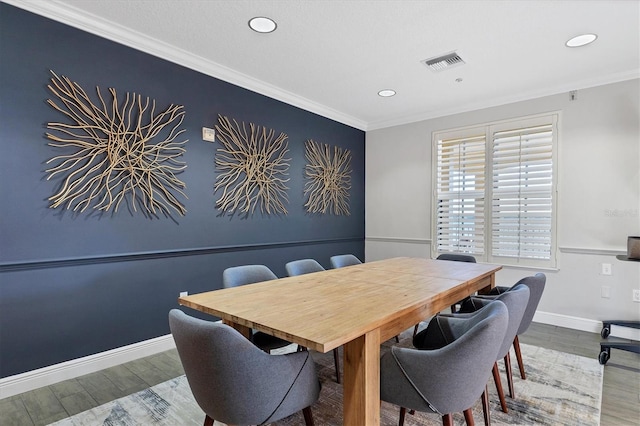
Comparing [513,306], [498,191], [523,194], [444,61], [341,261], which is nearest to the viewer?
[513,306]

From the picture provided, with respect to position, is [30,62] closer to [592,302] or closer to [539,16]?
[539,16]

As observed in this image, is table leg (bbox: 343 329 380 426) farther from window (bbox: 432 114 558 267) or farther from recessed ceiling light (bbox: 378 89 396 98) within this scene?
window (bbox: 432 114 558 267)

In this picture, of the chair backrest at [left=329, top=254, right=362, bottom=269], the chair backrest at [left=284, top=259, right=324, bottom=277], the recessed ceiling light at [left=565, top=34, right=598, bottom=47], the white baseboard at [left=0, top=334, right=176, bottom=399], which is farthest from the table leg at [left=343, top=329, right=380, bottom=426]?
the recessed ceiling light at [left=565, top=34, right=598, bottom=47]

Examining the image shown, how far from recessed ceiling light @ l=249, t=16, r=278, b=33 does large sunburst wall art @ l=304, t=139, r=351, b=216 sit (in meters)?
1.83

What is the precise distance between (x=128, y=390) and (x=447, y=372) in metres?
2.15

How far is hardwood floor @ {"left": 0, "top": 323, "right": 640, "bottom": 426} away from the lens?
1.95 m

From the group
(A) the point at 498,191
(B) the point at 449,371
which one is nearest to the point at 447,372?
(B) the point at 449,371

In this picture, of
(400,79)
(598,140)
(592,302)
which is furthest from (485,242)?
(400,79)

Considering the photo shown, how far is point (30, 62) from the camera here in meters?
2.22

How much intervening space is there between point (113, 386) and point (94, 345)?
1.35ft

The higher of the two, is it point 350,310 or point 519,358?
point 350,310

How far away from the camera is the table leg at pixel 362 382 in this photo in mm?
1305

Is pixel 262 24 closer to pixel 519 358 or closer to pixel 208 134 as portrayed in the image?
pixel 208 134

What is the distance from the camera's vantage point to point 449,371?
1261mm
